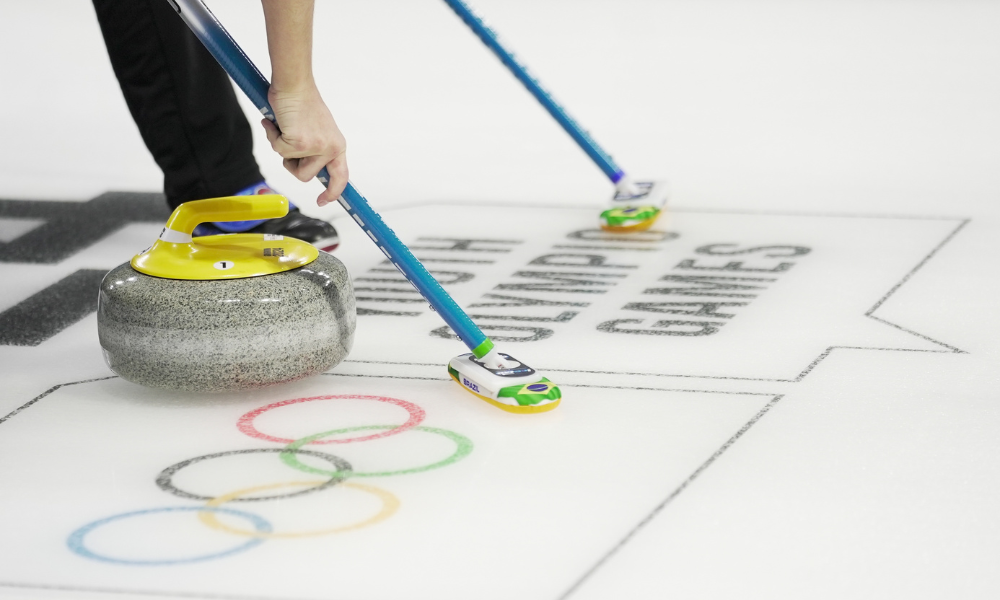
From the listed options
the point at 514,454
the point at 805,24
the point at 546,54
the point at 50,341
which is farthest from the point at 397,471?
the point at 805,24

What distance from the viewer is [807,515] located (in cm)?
167

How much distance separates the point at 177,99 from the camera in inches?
107

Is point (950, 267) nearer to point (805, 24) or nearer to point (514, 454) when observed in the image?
point (514, 454)

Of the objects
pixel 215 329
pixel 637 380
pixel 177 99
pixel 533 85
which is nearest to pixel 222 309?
pixel 215 329

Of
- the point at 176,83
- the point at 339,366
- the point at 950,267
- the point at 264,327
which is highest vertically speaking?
the point at 176,83

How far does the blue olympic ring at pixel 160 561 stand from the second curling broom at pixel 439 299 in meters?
0.45

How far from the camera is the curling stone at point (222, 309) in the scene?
1942mm

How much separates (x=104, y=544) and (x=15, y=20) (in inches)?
185

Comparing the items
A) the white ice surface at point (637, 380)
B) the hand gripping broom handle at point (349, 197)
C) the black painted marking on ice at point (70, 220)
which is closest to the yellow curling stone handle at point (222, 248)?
the hand gripping broom handle at point (349, 197)

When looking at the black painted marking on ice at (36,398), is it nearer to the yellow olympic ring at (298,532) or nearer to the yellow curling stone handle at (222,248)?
the yellow curling stone handle at (222,248)

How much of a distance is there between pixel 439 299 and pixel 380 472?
35cm

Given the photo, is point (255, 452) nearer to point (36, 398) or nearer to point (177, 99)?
point (36, 398)

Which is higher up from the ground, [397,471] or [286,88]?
[286,88]

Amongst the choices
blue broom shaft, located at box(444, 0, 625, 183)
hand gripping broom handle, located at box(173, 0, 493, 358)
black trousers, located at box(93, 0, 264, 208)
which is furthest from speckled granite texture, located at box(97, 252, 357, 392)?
blue broom shaft, located at box(444, 0, 625, 183)
